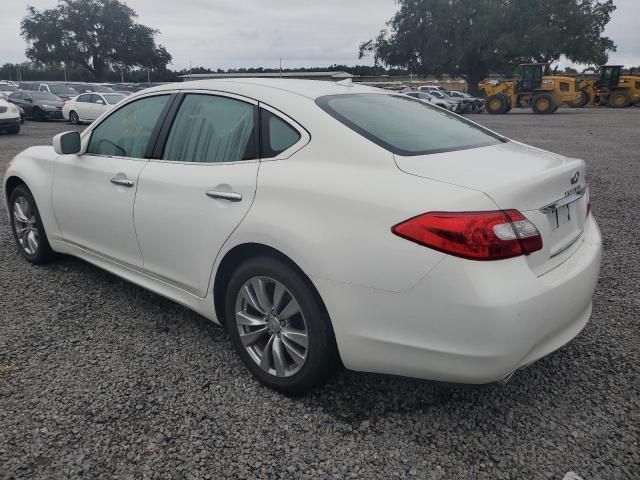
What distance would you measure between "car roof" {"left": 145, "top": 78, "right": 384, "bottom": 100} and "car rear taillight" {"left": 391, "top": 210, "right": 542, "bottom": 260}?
42.5 inches

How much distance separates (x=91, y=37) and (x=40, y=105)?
1979 inches

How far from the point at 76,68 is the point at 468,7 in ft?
167

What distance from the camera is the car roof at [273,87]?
9.39 feet

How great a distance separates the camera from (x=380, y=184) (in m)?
2.23

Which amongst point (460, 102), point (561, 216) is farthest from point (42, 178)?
point (460, 102)

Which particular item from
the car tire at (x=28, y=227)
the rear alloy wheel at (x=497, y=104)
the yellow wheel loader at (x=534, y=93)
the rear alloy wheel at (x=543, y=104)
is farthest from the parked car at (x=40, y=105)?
the rear alloy wheel at (x=543, y=104)

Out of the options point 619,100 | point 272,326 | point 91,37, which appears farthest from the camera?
point 91,37

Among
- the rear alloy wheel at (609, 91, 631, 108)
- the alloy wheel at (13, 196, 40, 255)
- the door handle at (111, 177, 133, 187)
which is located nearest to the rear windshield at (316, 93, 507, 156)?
the door handle at (111, 177, 133, 187)

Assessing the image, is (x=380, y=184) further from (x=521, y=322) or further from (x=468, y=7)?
(x=468, y=7)

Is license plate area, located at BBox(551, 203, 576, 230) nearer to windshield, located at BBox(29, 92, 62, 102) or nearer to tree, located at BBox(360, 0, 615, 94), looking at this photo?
windshield, located at BBox(29, 92, 62, 102)

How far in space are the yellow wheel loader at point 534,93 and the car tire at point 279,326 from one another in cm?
3101

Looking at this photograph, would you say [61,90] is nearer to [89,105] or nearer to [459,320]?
[89,105]

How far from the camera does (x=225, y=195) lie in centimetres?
266

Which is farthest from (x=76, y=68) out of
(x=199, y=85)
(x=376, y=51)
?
(x=199, y=85)
